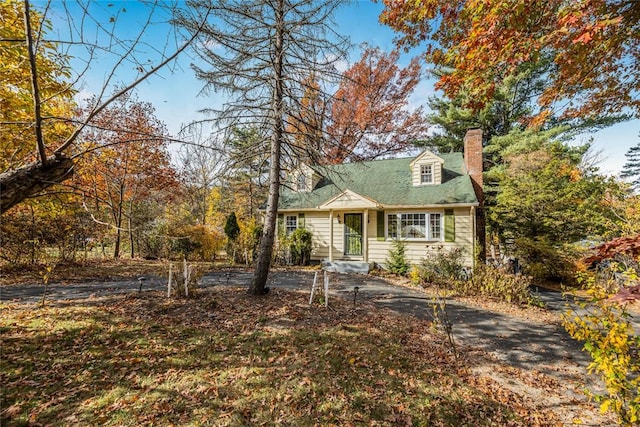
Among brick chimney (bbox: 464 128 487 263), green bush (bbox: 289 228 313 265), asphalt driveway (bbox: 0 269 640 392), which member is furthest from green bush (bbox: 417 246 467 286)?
green bush (bbox: 289 228 313 265)

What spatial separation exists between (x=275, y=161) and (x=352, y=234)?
7.43 meters

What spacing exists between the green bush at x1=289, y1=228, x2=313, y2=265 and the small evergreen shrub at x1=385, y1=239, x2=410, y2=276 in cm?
389

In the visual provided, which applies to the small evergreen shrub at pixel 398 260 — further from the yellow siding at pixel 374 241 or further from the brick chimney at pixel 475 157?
the brick chimney at pixel 475 157

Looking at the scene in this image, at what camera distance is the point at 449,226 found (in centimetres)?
1101

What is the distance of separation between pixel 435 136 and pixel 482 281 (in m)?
13.8

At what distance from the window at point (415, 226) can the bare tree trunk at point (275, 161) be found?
23.2ft

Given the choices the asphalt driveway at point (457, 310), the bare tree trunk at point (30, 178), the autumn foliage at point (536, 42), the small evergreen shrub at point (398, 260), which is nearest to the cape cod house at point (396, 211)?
the small evergreen shrub at point (398, 260)

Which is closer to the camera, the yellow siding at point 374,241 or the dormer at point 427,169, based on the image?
the yellow siding at point 374,241

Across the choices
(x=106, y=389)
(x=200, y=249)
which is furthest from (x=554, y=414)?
(x=200, y=249)

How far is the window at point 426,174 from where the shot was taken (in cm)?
1246

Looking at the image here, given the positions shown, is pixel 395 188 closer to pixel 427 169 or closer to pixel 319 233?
pixel 427 169

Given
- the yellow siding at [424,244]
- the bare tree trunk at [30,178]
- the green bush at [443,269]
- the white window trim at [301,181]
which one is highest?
the white window trim at [301,181]

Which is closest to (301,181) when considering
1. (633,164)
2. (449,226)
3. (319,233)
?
(319,233)

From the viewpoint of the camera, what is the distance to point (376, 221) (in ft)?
40.9
